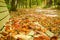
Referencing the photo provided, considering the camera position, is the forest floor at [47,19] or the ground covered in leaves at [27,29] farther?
the forest floor at [47,19]

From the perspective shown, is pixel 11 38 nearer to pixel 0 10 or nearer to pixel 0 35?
pixel 0 35

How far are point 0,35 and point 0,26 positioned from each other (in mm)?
497

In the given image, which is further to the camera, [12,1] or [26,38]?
[12,1]

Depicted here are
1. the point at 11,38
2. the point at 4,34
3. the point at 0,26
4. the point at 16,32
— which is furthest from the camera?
the point at 16,32

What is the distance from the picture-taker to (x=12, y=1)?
13.1 m

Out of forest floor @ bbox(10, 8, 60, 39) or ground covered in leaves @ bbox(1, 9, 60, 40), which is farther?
forest floor @ bbox(10, 8, 60, 39)

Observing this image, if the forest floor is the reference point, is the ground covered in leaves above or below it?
above

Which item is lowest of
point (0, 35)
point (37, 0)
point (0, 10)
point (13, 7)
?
point (37, 0)

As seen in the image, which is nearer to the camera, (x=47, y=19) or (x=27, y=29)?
(x=27, y=29)

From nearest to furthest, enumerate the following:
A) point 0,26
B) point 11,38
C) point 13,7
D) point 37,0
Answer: point 11,38
point 0,26
point 13,7
point 37,0

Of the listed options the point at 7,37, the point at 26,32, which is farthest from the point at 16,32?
the point at 7,37

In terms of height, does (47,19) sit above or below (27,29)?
below

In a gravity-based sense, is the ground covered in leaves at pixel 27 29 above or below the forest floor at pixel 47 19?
above

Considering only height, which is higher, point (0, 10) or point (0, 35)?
point (0, 10)
